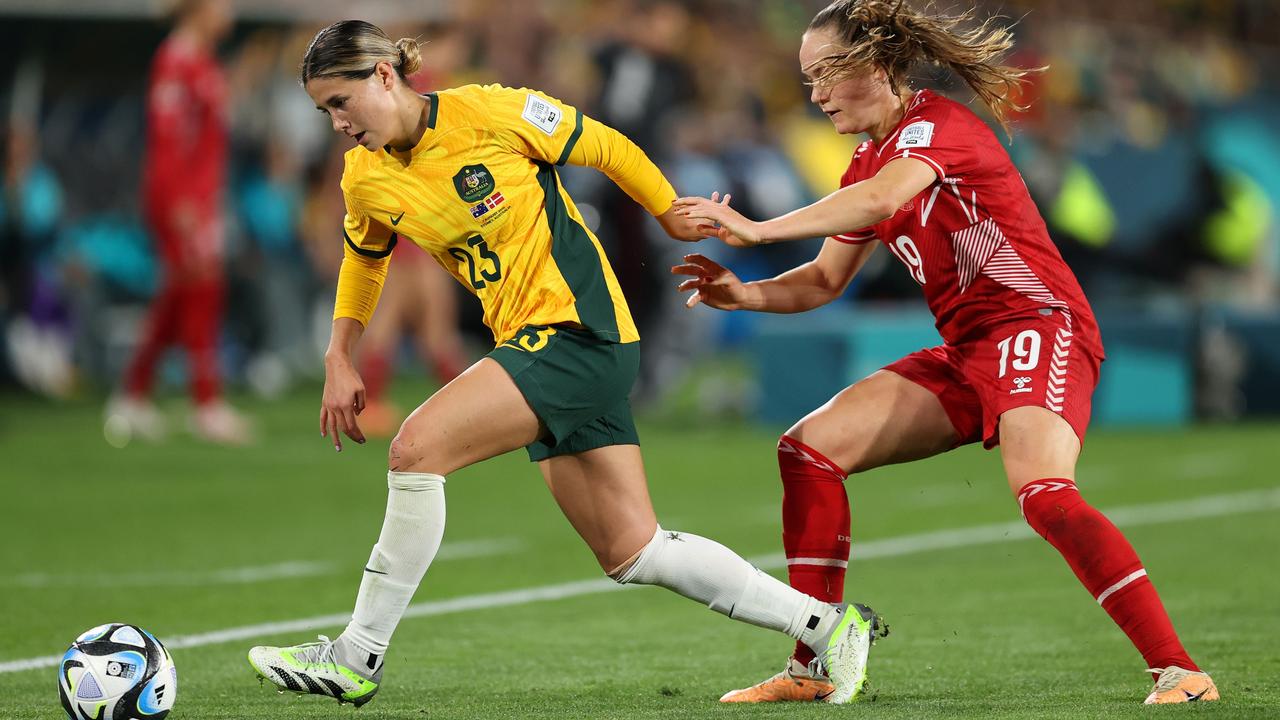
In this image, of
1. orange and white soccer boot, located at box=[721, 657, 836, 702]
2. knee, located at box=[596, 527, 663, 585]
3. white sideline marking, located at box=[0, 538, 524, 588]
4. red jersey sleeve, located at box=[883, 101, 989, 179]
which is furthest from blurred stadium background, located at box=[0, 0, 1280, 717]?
knee, located at box=[596, 527, 663, 585]

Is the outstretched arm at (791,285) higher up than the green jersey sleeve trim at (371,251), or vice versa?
the outstretched arm at (791,285)

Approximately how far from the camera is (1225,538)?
8.89 m

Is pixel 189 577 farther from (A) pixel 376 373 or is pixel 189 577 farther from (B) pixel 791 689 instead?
(A) pixel 376 373

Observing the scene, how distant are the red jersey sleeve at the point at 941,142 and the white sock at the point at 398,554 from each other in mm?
1534

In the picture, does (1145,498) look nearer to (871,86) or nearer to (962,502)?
(962,502)

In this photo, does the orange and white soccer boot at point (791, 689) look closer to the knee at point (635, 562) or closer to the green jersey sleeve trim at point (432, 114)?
the knee at point (635, 562)

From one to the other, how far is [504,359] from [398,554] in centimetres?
58

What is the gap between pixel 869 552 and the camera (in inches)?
341

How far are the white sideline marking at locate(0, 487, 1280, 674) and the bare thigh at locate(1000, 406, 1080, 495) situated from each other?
9.02 ft

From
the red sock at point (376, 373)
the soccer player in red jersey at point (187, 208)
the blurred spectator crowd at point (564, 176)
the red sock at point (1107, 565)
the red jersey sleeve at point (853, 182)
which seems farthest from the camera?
the blurred spectator crowd at point (564, 176)

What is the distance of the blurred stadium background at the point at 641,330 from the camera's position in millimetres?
6867

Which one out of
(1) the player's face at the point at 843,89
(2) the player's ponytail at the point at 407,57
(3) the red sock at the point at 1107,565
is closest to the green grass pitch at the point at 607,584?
(3) the red sock at the point at 1107,565

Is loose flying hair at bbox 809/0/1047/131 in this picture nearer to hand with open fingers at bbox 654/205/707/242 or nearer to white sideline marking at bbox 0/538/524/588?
hand with open fingers at bbox 654/205/707/242

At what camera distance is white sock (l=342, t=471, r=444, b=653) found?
4926mm
